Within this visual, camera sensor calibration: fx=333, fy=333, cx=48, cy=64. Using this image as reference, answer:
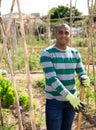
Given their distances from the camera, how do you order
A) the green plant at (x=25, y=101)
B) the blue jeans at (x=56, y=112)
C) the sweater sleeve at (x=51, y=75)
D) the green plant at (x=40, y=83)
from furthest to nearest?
the green plant at (x=40, y=83)
the green plant at (x=25, y=101)
the blue jeans at (x=56, y=112)
the sweater sleeve at (x=51, y=75)

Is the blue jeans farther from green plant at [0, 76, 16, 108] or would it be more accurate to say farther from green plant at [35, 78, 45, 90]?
green plant at [35, 78, 45, 90]

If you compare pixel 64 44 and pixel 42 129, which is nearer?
pixel 64 44

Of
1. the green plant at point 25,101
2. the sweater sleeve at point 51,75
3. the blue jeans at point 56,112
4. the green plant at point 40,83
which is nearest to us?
the sweater sleeve at point 51,75

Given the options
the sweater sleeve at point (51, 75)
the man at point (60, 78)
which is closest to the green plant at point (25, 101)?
the man at point (60, 78)

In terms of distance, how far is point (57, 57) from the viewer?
2.56 metres

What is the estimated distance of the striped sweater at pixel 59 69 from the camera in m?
2.47

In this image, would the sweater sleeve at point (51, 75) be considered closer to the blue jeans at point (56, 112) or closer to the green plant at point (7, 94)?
the blue jeans at point (56, 112)

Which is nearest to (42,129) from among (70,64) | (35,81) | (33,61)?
(70,64)

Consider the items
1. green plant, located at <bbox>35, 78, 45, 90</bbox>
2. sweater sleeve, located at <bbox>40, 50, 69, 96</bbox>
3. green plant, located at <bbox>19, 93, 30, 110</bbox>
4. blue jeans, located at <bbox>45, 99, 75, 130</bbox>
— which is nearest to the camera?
sweater sleeve, located at <bbox>40, 50, 69, 96</bbox>

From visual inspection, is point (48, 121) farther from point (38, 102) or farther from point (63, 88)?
point (38, 102)

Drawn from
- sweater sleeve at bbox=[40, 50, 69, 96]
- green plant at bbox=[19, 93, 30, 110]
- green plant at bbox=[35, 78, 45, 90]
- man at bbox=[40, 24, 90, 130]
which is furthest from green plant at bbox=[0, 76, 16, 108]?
sweater sleeve at bbox=[40, 50, 69, 96]

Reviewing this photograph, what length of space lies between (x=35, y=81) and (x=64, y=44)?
4.04 meters

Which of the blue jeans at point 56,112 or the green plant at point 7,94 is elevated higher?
the blue jeans at point 56,112

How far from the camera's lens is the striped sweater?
2.47 m
